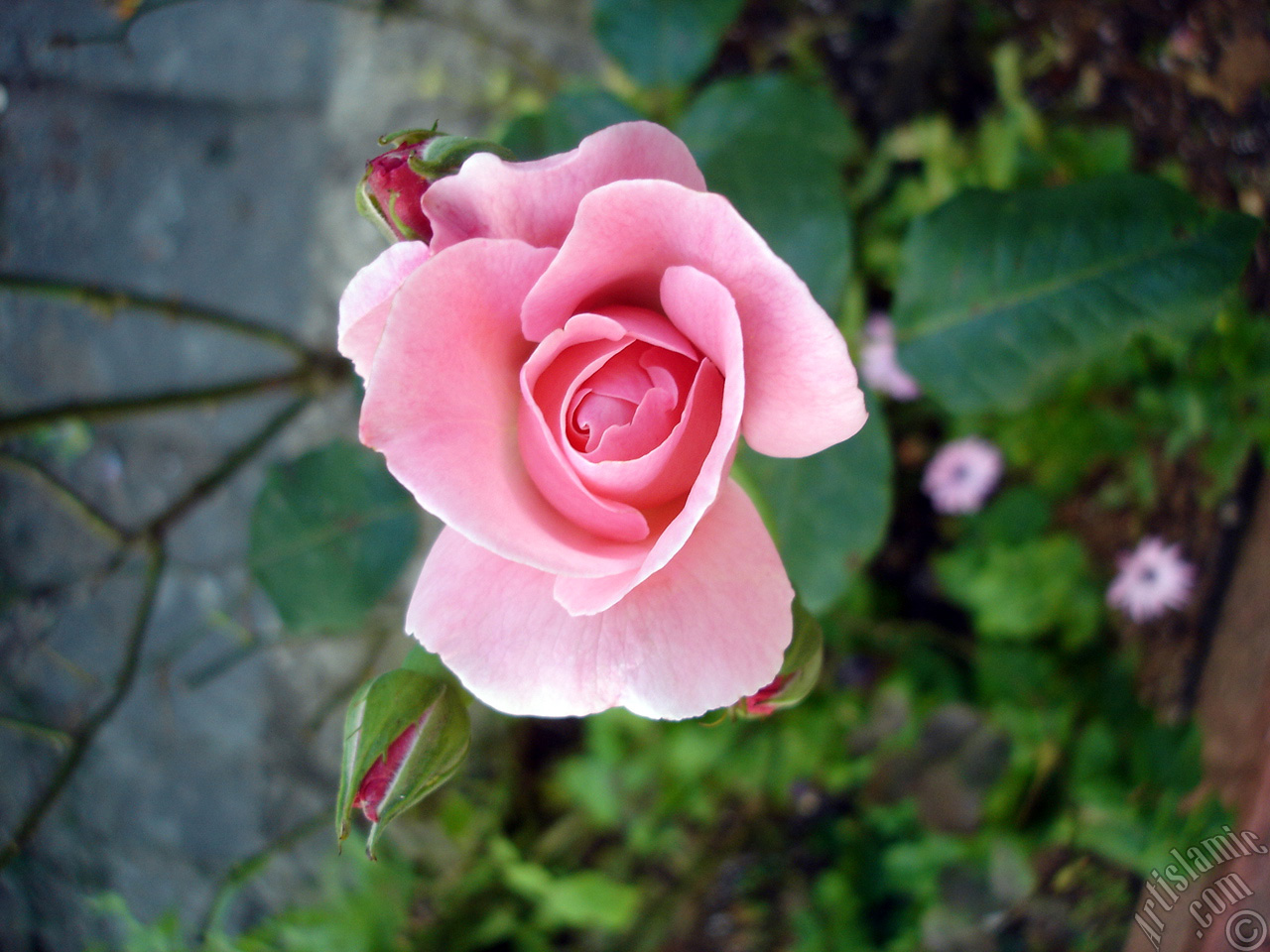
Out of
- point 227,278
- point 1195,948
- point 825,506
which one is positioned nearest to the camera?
point 1195,948

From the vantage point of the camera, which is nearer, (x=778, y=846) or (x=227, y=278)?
(x=778, y=846)

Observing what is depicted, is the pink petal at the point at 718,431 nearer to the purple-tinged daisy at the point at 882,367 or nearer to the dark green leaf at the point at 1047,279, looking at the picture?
the dark green leaf at the point at 1047,279

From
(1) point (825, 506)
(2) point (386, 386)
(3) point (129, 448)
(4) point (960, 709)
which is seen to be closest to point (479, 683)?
(2) point (386, 386)

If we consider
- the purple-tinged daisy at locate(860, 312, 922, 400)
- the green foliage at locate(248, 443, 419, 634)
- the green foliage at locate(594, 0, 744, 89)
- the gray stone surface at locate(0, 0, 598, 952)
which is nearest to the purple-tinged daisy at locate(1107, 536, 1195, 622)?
the purple-tinged daisy at locate(860, 312, 922, 400)

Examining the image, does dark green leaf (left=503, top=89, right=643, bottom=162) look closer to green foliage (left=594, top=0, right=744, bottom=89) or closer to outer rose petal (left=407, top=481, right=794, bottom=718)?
green foliage (left=594, top=0, right=744, bottom=89)

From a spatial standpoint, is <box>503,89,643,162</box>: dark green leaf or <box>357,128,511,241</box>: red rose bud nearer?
<box>357,128,511,241</box>: red rose bud

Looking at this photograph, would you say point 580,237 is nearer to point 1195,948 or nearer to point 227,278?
point 1195,948

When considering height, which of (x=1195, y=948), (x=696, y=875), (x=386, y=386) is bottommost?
(x=696, y=875)
